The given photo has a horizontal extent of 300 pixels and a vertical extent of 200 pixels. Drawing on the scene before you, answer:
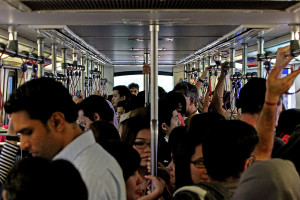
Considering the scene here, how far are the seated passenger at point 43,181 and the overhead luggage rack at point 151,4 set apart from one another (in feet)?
3.60

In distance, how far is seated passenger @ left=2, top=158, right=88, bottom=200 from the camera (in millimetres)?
959

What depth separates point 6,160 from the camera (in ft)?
8.32

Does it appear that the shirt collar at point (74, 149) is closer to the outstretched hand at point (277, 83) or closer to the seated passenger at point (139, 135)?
the outstretched hand at point (277, 83)

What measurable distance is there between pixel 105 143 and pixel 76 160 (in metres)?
0.46

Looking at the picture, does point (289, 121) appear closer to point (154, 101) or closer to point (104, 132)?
point (154, 101)

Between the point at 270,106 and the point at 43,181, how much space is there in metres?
1.35

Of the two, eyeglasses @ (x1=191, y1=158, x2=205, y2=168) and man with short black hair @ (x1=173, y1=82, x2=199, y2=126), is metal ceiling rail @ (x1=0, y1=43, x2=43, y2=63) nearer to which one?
eyeglasses @ (x1=191, y1=158, x2=205, y2=168)

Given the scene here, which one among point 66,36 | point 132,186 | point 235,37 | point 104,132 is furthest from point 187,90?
point 132,186

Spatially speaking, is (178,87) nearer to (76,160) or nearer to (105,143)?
(105,143)

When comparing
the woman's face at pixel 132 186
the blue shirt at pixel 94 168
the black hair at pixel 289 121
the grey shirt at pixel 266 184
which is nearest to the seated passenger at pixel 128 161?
the woman's face at pixel 132 186

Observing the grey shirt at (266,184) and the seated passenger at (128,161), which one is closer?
the grey shirt at (266,184)

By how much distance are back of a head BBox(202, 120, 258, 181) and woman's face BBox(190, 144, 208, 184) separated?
1.11 feet

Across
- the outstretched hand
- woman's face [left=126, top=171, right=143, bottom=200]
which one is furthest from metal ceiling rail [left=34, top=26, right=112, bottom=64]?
the outstretched hand

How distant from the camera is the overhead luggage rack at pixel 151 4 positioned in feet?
6.28
